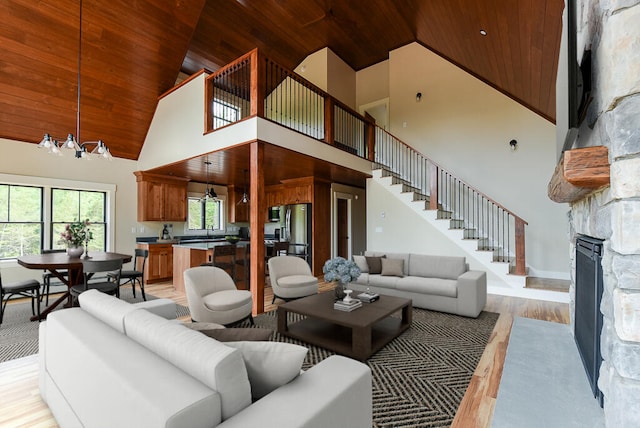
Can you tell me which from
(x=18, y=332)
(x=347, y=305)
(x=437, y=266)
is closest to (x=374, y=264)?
(x=437, y=266)

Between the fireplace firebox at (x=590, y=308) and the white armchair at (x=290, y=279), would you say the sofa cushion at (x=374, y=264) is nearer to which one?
the white armchair at (x=290, y=279)

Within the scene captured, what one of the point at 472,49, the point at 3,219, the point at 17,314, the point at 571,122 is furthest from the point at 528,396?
the point at 3,219

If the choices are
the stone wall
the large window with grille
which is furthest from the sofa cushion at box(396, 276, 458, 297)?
the large window with grille

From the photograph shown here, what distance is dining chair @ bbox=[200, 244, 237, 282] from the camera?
4730 mm

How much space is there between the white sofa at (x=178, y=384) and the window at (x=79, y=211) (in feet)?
17.0

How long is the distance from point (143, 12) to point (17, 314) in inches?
191

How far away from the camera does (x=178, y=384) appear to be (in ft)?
3.42

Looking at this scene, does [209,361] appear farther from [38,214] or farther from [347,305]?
[38,214]

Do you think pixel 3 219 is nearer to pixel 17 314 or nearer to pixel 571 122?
pixel 17 314

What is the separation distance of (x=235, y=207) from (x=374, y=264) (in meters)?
4.79

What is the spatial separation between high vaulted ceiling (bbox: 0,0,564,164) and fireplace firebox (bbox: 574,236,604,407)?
239 cm

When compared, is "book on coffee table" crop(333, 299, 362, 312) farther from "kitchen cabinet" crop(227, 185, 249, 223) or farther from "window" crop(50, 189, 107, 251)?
"kitchen cabinet" crop(227, 185, 249, 223)

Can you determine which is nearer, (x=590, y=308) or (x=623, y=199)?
(x=623, y=199)

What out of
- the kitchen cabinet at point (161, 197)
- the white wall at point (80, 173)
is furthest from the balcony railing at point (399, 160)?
the white wall at point (80, 173)
